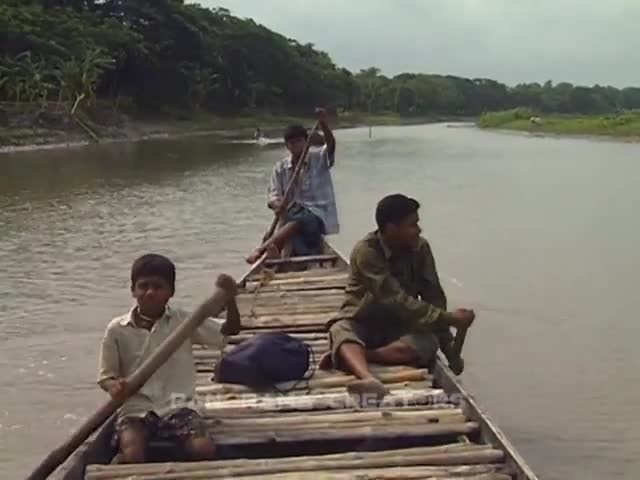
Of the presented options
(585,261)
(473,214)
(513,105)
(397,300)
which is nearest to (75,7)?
→ (473,214)

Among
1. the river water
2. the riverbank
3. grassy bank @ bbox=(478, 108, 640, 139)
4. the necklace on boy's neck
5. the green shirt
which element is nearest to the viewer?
the necklace on boy's neck

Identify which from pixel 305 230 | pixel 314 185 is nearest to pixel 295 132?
pixel 314 185

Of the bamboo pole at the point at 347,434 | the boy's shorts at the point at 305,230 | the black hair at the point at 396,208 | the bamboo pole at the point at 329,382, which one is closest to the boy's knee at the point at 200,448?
the bamboo pole at the point at 347,434

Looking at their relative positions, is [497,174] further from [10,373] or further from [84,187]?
[10,373]

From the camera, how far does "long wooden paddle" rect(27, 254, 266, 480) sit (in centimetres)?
334

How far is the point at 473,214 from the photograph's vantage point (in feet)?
51.7

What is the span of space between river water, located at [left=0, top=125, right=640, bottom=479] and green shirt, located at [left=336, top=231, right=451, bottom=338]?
1314 millimetres

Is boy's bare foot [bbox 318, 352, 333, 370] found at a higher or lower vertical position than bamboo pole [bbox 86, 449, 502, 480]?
lower

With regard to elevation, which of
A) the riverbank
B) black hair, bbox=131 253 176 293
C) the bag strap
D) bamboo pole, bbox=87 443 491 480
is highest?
black hair, bbox=131 253 176 293

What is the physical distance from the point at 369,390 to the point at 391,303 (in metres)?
0.53

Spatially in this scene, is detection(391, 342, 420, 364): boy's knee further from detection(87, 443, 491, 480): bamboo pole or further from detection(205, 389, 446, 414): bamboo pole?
detection(87, 443, 491, 480): bamboo pole

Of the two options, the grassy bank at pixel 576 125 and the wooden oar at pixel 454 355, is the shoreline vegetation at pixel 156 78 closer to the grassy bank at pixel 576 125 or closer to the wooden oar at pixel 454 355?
the grassy bank at pixel 576 125

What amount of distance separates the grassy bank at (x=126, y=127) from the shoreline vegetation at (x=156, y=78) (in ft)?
0.20

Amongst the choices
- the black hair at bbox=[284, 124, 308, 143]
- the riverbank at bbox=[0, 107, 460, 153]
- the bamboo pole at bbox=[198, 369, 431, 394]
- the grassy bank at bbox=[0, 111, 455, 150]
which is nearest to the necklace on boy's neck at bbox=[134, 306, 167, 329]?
the bamboo pole at bbox=[198, 369, 431, 394]
